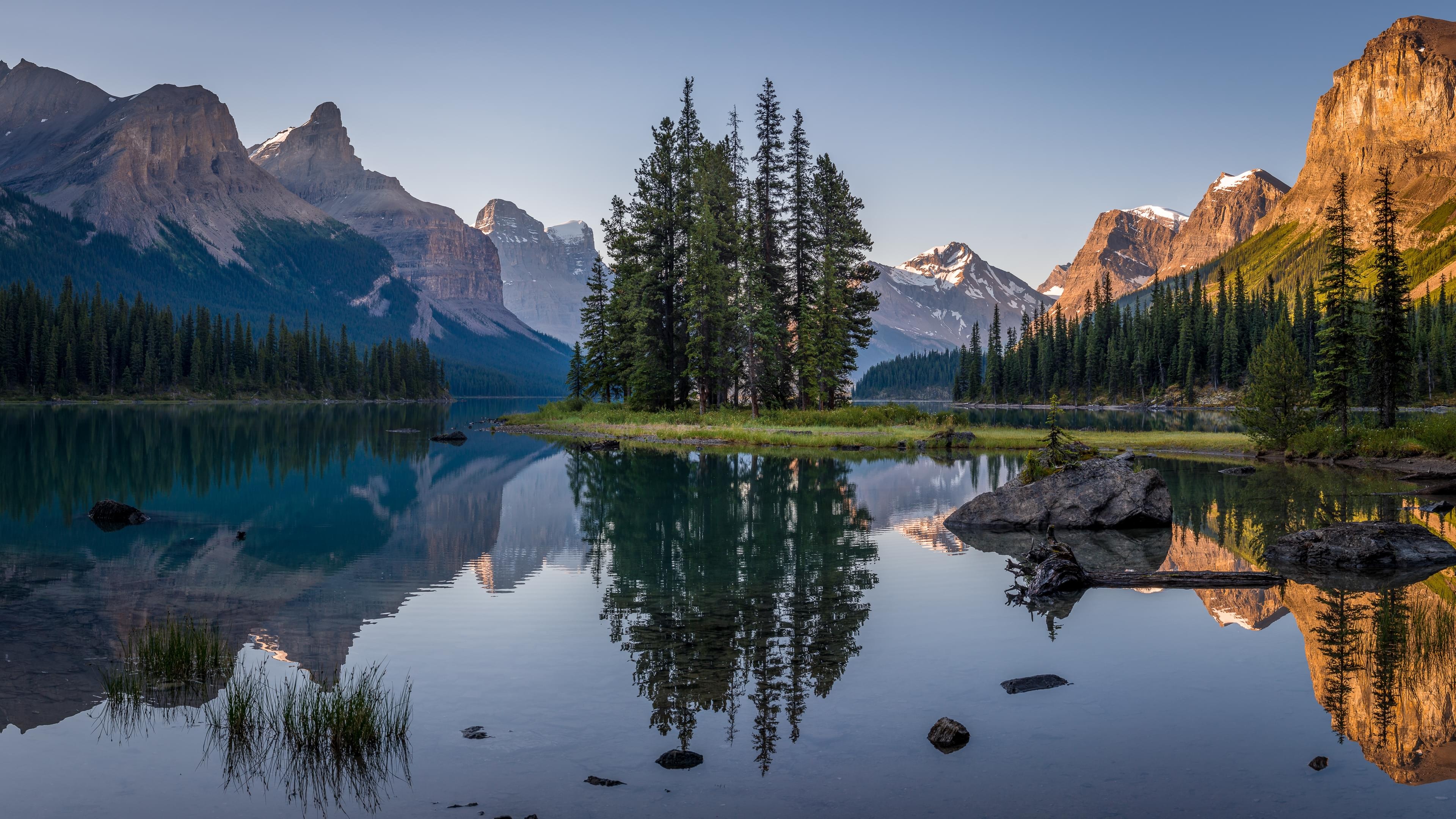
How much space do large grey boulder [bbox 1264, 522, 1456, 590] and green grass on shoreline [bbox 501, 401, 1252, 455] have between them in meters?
28.3

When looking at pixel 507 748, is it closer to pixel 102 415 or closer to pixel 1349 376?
pixel 1349 376

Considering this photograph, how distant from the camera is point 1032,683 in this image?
10594 millimetres

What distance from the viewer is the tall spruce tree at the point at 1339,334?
44781 mm

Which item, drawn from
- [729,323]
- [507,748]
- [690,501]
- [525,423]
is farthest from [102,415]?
[507,748]

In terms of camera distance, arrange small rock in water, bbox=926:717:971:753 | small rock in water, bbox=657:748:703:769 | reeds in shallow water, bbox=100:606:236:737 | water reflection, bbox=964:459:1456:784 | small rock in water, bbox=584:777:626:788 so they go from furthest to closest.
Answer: reeds in shallow water, bbox=100:606:236:737, water reflection, bbox=964:459:1456:784, small rock in water, bbox=926:717:971:753, small rock in water, bbox=657:748:703:769, small rock in water, bbox=584:777:626:788

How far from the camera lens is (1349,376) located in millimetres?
47312

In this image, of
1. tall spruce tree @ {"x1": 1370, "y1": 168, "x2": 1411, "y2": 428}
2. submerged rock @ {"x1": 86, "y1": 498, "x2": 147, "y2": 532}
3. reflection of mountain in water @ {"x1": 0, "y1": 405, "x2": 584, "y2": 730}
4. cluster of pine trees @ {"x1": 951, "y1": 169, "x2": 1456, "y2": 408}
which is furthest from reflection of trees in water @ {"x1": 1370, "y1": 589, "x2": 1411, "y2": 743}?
cluster of pine trees @ {"x1": 951, "y1": 169, "x2": 1456, "y2": 408}

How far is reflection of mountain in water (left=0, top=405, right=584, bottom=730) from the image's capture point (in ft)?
40.8

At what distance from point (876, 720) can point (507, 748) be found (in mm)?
3860

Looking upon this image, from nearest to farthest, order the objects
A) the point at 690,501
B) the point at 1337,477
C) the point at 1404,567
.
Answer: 1. the point at 1404,567
2. the point at 690,501
3. the point at 1337,477

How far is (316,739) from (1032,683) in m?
8.09

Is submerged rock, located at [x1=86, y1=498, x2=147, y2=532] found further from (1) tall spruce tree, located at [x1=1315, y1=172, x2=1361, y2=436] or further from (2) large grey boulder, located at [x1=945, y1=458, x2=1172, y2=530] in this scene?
(1) tall spruce tree, located at [x1=1315, y1=172, x2=1361, y2=436]

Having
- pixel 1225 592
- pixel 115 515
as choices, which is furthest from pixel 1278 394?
pixel 115 515

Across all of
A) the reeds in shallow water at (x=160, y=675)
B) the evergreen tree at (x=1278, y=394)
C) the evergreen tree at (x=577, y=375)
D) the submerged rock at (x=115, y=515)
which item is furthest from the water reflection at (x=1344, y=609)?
the evergreen tree at (x=577, y=375)
